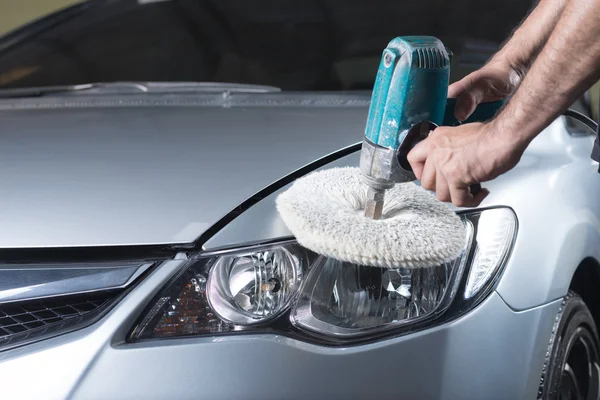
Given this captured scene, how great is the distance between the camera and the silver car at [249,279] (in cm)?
120

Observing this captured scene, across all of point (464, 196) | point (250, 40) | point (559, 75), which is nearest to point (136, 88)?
point (250, 40)

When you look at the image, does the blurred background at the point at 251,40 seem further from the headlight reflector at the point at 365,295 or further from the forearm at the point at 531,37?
the headlight reflector at the point at 365,295

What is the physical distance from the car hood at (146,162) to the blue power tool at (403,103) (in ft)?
0.90

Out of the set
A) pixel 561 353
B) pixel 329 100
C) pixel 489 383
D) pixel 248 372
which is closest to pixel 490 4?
pixel 329 100

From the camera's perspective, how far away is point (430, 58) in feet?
3.58

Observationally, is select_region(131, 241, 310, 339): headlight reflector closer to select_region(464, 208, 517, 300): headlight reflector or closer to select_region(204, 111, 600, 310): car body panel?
select_region(204, 111, 600, 310): car body panel

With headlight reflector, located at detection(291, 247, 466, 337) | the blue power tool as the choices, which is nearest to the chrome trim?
headlight reflector, located at detection(291, 247, 466, 337)

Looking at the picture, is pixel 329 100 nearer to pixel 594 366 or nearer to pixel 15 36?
pixel 594 366

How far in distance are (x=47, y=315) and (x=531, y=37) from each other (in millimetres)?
905

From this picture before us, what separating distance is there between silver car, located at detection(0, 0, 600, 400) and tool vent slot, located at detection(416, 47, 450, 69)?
0.35 m

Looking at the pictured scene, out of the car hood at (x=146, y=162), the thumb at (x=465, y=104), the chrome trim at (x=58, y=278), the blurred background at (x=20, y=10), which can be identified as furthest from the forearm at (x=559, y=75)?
the blurred background at (x=20, y=10)

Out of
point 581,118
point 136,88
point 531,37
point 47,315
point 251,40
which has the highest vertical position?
point 251,40

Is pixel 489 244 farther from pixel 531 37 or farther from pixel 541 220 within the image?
pixel 531 37

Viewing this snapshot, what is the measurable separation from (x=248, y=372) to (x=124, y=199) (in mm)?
365
